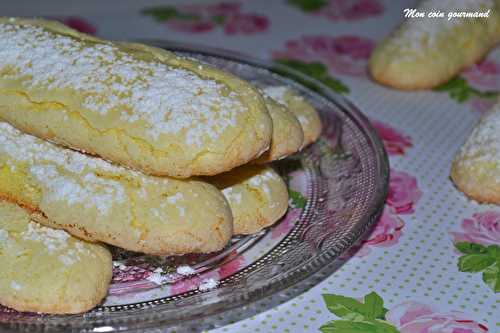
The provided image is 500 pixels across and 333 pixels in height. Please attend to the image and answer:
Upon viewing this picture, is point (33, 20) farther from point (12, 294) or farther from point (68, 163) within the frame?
point (12, 294)

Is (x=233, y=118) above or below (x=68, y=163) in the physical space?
above

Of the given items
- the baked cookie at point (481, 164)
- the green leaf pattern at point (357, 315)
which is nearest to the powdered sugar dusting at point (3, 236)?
the green leaf pattern at point (357, 315)

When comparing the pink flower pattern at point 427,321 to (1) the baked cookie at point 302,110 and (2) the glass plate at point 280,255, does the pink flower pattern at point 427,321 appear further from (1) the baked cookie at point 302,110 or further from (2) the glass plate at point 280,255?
(1) the baked cookie at point 302,110

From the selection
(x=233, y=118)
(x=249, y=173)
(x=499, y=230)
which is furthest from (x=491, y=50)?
(x=233, y=118)

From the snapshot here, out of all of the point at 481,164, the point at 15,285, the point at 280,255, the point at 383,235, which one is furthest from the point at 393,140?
the point at 15,285

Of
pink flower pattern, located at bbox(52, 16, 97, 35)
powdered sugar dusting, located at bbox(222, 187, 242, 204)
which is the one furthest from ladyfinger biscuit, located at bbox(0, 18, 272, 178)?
pink flower pattern, located at bbox(52, 16, 97, 35)

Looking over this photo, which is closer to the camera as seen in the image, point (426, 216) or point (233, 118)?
point (233, 118)

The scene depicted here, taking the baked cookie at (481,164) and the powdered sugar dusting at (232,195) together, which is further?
the baked cookie at (481,164)
